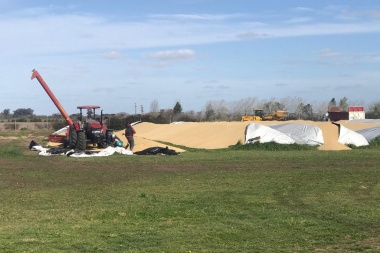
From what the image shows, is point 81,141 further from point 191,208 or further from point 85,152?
point 191,208

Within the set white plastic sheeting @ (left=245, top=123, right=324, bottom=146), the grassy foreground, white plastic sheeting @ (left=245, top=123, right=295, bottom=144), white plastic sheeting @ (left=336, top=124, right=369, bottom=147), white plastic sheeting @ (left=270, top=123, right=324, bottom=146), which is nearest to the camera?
the grassy foreground

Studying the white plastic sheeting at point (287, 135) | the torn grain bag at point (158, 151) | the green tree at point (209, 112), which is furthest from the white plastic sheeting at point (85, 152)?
the green tree at point (209, 112)

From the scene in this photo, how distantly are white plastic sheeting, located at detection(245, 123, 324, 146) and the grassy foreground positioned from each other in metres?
11.8

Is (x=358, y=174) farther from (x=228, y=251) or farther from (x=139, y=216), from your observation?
(x=228, y=251)

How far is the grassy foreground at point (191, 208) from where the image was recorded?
30.0 feet

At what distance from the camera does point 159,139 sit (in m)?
42.7

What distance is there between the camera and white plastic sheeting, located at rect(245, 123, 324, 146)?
35.6 meters

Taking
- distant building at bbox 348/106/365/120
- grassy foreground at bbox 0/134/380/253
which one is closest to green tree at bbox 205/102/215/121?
distant building at bbox 348/106/365/120

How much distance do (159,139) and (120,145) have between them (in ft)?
31.5

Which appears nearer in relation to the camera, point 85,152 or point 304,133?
point 85,152

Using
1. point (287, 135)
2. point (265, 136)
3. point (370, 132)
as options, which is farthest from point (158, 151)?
point (370, 132)

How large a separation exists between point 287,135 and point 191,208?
81.1 ft

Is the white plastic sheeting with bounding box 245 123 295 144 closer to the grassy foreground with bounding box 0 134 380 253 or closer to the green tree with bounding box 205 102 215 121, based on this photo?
the grassy foreground with bounding box 0 134 380 253

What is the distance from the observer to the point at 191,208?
12.7 meters
